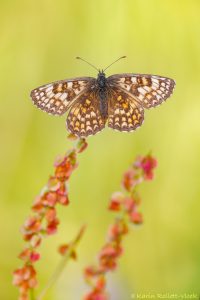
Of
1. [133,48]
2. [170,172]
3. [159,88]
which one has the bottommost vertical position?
[170,172]

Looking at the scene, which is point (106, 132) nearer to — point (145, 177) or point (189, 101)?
point (189, 101)

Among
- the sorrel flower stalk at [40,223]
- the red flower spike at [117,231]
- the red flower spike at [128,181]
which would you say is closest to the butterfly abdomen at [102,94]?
the sorrel flower stalk at [40,223]

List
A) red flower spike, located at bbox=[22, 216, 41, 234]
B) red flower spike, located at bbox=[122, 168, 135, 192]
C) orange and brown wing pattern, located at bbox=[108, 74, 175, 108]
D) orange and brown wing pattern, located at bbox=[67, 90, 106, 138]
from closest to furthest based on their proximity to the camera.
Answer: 1. red flower spike, located at bbox=[122, 168, 135, 192]
2. red flower spike, located at bbox=[22, 216, 41, 234]
3. orange and brown wing pattern, located at bbox=[67, 90, 106, 138]
4. orange and brown wing pattern, located at bbox=[108, 74, 175, 108]

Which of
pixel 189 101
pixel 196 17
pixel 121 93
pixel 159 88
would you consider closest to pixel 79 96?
pixel 121 93

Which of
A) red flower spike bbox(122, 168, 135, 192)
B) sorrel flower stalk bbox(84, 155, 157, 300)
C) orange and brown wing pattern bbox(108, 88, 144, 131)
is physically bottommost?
sorrel flower stalk bbox(84, 155, 157, 300)

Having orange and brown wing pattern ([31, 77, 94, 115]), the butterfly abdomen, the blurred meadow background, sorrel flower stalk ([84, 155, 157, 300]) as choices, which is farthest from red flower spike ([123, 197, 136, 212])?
the blurred meadow background

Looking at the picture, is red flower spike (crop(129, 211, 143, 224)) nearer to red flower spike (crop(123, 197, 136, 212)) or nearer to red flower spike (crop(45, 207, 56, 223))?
red flower spike (crop(123, 197, 136, 212))

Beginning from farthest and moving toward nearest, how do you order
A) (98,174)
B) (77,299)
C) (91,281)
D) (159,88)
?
1. (98,174)
2. (159,88)
3. (77,299)
4. (91,281)
